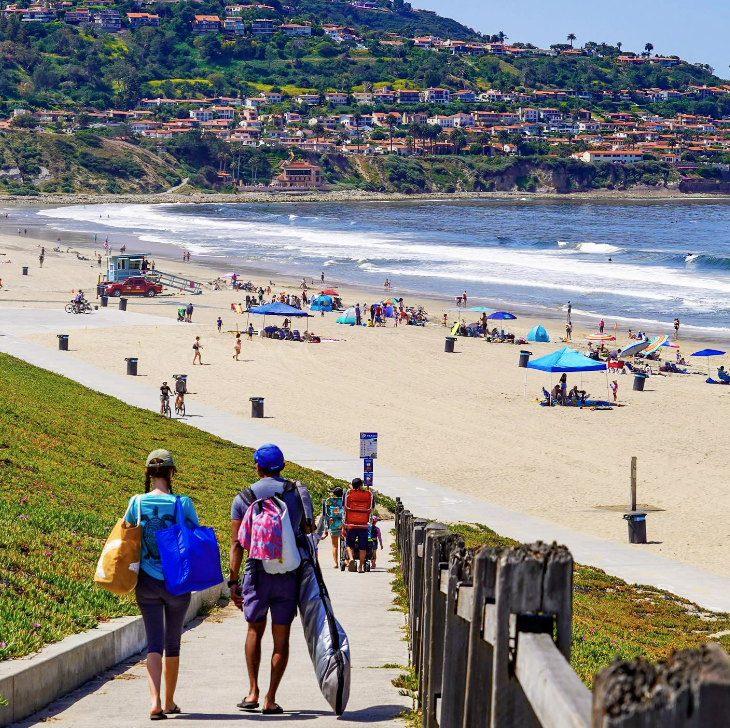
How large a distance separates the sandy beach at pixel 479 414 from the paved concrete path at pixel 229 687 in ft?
32.2

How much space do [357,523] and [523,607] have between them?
9233 millimetres

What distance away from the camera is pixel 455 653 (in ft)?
12.7

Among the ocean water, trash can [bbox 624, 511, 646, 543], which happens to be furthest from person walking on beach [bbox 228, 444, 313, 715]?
the ocean water

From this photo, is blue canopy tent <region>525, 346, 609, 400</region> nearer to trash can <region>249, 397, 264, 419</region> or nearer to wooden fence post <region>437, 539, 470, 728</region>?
trash can <region>249, 397, 264, 419</region>

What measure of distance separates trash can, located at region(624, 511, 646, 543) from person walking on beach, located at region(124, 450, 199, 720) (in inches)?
498

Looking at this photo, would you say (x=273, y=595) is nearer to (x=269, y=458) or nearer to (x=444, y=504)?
(x=269, y=458)

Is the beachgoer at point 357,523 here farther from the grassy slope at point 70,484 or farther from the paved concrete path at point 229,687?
the paved concrete path at point 229,687

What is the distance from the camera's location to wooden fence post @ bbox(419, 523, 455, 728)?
442 centimetres

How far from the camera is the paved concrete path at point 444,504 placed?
14.5 meters

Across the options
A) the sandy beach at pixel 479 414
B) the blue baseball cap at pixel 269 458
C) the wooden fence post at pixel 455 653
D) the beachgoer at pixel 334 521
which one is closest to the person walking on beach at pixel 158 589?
the blue baseball cap at pixel 269 458

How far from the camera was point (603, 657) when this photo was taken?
724 cm

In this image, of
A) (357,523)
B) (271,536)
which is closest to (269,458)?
(271,536)

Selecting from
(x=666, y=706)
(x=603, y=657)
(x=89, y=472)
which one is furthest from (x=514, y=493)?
(x=666, y=706)

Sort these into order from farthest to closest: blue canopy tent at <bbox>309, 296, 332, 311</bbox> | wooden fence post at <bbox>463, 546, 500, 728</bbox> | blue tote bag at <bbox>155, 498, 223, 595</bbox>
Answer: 1. blue canopy tent at <bbox>309, 296, 332, 311</bbox>
2. blue tote bag at <bbox>155, 498, 223, 595</bbox>
3. wooden fence post at <bbox>463, 546, 500, 728</bbox>
